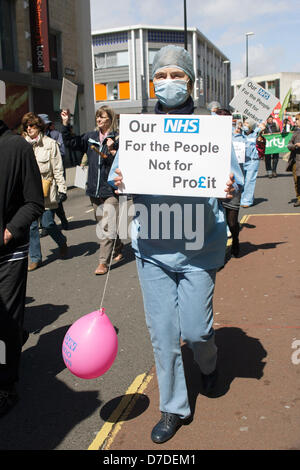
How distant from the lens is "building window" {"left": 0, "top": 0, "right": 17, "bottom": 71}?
20517 millimetres

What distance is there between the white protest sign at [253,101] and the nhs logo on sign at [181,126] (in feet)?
24.6

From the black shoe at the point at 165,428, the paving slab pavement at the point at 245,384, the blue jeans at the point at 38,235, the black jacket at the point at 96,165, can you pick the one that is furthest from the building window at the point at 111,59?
the black shoe at the point at 165,428

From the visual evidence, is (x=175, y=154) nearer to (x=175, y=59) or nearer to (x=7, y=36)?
(x=175, y=59)

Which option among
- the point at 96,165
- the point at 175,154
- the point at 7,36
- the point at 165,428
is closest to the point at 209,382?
the point at 165,428

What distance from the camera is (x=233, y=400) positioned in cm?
325

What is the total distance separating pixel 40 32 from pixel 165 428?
71.4ft

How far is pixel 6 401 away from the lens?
3.30 meters

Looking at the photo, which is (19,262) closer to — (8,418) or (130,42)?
(8,418)

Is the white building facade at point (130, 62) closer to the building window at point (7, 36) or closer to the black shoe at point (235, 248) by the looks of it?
the building window at point (7, 36)

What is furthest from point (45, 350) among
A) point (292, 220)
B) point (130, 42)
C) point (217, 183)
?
point (130, 42)

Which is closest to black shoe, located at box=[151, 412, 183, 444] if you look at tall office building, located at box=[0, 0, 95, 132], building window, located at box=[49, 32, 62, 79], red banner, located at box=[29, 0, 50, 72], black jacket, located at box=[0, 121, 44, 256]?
black jacket, located at box=[0, 121, 44, 256]

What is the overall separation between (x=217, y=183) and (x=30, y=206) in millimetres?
1259

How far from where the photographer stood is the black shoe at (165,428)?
2805 millimetres

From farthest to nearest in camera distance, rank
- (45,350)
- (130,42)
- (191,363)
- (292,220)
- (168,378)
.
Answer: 1. (130,42)
2. (292,220)
3. (45,350)
4. (191,363)
5. (168,378)
